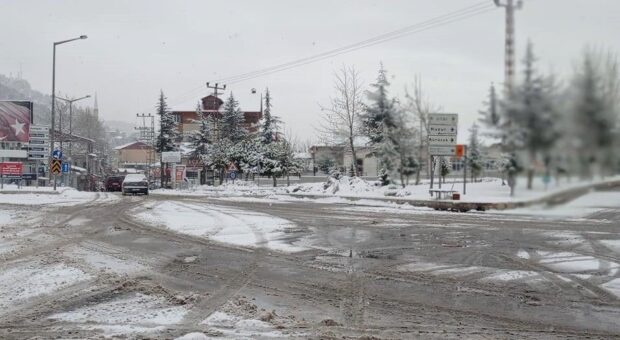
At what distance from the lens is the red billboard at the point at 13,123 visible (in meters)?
46.3

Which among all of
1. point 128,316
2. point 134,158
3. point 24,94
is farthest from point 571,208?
point 134,158

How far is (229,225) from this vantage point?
736 inches

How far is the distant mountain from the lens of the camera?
61500mm

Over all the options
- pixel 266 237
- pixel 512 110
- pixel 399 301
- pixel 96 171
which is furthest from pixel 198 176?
pixel 512 110

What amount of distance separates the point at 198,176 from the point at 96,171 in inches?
862

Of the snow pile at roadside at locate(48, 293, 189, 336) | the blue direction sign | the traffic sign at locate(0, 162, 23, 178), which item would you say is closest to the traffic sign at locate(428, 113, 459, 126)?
the snow pile at roadside at locate(48, 293, 189, 336)

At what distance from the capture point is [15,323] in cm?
679

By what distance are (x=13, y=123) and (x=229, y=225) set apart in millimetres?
36542

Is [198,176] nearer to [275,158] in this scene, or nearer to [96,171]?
[275,158]

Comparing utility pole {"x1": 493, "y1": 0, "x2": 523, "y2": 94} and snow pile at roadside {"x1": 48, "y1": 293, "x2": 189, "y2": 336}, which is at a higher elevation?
utility pole {"x1": 493, "y1": 0, "x2": 523, "y2": 94}

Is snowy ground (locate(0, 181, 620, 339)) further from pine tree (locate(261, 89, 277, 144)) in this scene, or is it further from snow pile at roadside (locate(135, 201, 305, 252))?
pine tree (locate(261, 89, 277, 144))

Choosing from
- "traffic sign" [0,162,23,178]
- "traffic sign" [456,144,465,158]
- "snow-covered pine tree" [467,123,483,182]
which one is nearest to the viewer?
"snow-covered pine tree" [467,123,483,182]

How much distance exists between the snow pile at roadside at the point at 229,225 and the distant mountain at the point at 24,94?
→ 141 ft

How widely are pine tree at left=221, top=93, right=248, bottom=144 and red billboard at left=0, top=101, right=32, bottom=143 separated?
830 inches
